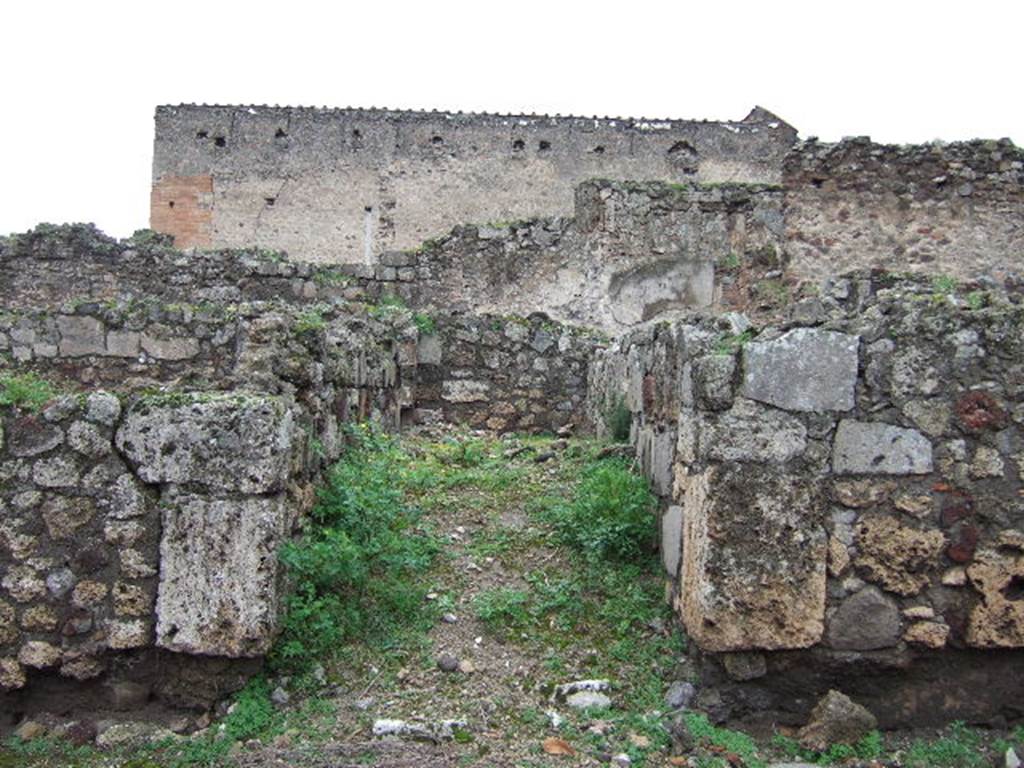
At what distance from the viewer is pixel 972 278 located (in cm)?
1067

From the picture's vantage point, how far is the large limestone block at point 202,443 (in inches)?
139

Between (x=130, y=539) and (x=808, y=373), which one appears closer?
(x=130, y=539)

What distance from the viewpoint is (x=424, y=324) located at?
8.22 metres

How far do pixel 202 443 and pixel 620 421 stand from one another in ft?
11.1

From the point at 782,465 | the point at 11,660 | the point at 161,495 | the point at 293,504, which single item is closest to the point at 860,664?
the point at 782,465

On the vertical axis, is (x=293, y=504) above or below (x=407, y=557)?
above

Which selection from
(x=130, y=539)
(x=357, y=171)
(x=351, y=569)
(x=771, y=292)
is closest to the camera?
(x=130, y=539)

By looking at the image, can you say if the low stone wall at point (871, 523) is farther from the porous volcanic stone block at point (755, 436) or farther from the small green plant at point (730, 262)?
the small green plant at point (730, 262)

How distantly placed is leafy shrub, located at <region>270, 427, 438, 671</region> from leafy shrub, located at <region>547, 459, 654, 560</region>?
709 millimetres

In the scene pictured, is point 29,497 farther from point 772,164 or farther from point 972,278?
point 772,164

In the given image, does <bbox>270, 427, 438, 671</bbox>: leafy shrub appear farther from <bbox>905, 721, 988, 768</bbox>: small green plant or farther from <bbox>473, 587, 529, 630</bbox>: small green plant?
<bbox>905, 721, 988, 768</bbox>: small green plant

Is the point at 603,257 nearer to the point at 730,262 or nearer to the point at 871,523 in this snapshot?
the point at 730,262

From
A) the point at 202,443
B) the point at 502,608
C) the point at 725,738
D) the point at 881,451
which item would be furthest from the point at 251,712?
the point at 881,451

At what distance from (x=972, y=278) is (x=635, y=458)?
6.94 metres
